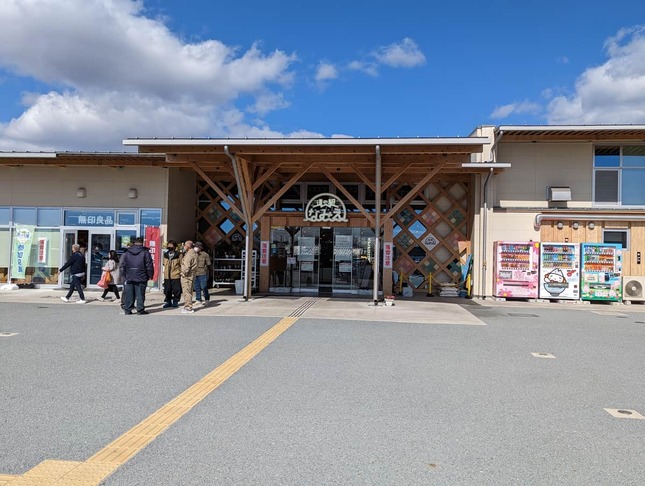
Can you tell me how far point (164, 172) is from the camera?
14078 millimetres

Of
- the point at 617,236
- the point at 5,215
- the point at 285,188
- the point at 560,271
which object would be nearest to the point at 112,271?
the point at 285,188

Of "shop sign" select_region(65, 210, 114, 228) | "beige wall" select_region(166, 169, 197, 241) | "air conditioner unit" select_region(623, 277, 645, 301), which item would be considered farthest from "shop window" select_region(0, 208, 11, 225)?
"air conditioner unit" select_region(623, 277, 645, 301)

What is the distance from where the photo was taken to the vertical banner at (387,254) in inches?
527

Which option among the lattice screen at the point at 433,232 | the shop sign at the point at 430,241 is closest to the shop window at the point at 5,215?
the lattice screen at the point at 433,232

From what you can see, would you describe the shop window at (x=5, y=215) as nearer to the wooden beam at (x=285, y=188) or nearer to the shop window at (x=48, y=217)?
the shop window at (x=48, y=217)

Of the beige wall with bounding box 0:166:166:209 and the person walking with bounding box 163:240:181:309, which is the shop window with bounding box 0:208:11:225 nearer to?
the beige wall with bounding box 0:166:166:209

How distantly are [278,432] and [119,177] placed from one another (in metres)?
12.3

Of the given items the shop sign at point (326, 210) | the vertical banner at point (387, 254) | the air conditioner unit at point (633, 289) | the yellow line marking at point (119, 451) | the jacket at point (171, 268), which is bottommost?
the yellow line marking at point (119, 451)

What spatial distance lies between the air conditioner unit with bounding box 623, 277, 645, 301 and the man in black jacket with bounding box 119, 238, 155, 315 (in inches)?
465

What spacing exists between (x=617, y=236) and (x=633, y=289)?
4.77 ft

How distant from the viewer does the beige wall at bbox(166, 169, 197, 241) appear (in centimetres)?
1418

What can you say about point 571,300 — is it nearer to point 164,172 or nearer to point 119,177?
point 164,172

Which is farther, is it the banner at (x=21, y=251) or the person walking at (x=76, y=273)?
the banner at (x=21, y=251)

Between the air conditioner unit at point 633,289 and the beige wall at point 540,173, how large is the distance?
2237 mm
